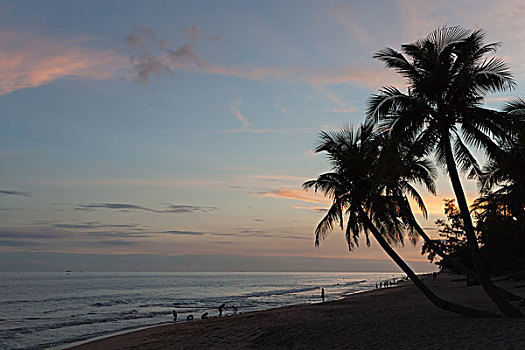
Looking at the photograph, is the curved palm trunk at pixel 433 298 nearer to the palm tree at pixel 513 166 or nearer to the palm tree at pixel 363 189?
the palm tree at pixel 363 189

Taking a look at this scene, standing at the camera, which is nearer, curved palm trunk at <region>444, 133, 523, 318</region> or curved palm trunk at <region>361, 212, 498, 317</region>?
curved palm trunk at <region>444, 133, 523, 318</region>

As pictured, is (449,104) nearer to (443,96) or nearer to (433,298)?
(443,96)

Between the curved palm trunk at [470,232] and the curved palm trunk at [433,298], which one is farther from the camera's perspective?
the curved palm trunk at [433,298]

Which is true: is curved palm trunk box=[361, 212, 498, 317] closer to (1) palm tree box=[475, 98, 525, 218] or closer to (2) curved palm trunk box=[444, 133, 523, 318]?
(2) curved palm trunk box=[444, 133, 523, 318]

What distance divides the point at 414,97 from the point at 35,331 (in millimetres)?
31865

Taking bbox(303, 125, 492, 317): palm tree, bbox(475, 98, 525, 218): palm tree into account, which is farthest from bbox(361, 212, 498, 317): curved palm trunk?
bbox(475, 98, 525, 218): palm tree

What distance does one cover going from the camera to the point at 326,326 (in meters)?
17.4

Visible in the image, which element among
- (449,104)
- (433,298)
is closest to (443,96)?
(449,104)

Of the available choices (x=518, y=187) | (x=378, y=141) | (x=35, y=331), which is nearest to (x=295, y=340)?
(x=378, y=141)

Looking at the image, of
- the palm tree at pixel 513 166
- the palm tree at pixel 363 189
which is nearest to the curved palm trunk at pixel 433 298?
the palm tree at pixel 363 189

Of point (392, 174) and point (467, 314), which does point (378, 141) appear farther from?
point (467, 314)

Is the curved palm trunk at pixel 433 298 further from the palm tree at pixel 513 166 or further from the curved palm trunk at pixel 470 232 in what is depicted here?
the palm tree at pixel 513 166

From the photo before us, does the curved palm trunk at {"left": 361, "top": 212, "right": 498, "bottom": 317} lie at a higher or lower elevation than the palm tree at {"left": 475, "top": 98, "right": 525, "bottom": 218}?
lower

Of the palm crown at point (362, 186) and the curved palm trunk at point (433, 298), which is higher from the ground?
the palm crown at point (362, 186)
